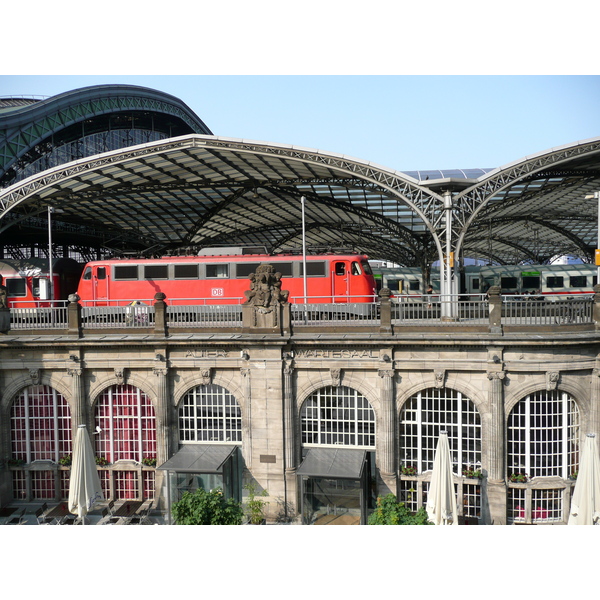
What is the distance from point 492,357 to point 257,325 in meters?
9.21

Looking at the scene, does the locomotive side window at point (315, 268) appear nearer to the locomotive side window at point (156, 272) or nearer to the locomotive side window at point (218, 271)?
the locomotive side window at point (218, 271)

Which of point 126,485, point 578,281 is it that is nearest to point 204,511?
point 126,485

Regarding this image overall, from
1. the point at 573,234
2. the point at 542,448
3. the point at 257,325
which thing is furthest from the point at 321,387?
the point at 573,234

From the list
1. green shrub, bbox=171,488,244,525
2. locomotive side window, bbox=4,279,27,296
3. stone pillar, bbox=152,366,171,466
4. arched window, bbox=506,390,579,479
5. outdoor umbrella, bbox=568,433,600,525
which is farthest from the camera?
locomotive side window, bbox=4,279,27,296

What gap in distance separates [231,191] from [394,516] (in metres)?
37.3

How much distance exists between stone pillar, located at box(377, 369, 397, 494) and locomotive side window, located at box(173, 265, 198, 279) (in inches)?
571

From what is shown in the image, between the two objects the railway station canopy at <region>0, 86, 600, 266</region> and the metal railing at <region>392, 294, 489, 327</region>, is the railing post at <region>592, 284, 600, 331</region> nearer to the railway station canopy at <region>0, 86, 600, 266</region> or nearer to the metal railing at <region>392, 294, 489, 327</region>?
the metal railing at <region>392, 294, 489, 327</region>

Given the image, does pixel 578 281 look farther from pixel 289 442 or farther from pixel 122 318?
pixel 122 318

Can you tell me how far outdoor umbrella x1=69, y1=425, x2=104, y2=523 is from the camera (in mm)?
17062

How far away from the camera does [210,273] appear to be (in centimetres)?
Result: 2906

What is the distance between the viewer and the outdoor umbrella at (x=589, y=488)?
48.9 ft

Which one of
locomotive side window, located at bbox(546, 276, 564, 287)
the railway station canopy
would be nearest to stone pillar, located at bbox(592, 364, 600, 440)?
the railway station canopy

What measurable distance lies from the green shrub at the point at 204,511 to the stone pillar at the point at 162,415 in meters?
3.86

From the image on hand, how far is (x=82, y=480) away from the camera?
1717 centimetres
